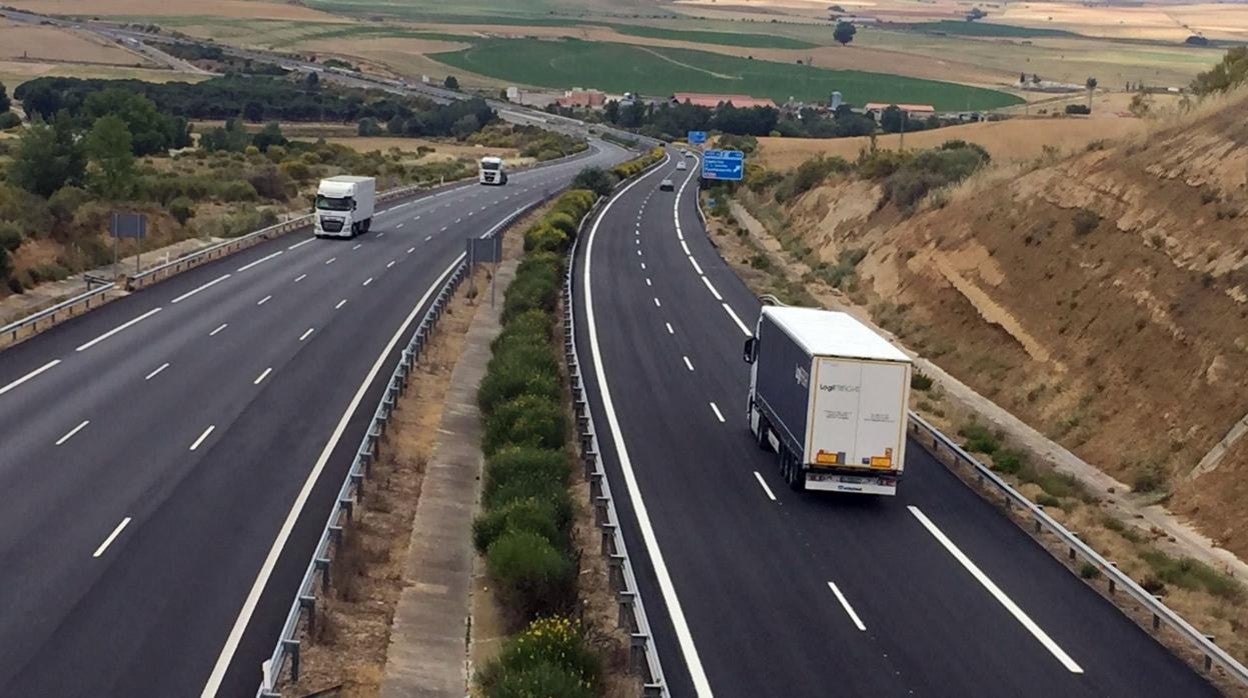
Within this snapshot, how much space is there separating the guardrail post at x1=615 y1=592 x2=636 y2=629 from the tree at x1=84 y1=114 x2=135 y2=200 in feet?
168

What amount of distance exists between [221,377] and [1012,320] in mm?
20779

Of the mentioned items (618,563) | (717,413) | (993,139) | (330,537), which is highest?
(993,139)

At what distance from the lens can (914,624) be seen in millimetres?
19203

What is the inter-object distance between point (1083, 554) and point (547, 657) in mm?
10030

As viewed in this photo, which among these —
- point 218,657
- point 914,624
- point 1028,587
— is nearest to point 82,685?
point 218,657

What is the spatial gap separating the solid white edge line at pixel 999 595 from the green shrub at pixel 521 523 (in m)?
5.70

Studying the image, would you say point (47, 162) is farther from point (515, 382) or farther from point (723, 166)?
point (723, 166)

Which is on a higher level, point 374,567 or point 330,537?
point 330,537

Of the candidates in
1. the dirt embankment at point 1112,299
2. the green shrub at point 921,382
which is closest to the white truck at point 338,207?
the dirt embankment at point 1112,299

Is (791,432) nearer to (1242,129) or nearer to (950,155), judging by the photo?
(1242,129)

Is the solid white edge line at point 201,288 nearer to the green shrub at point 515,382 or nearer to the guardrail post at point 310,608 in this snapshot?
the green shrub at point 515,382

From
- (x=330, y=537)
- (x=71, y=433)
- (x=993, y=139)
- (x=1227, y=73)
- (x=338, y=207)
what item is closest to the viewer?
(x=330, y=537)

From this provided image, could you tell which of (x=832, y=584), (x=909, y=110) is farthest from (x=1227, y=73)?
(x=909, y=110)

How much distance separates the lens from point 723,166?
326 feet
